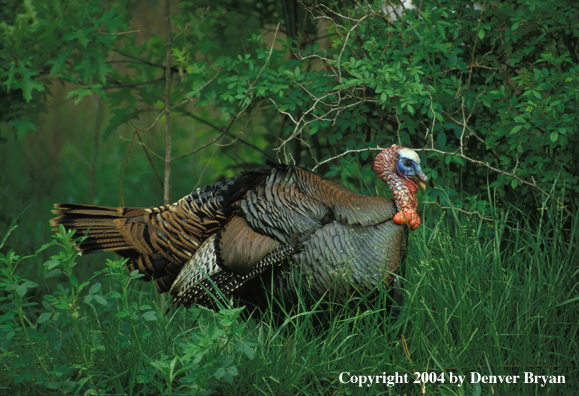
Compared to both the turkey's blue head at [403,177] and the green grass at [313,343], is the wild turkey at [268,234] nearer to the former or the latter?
the turkey's blue head at [403,177]

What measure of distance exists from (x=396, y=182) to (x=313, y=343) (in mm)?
1076

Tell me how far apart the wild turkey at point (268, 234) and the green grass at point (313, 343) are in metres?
0.21

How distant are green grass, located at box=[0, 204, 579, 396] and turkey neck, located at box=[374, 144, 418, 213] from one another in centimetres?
33

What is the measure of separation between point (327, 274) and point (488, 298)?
92 cm

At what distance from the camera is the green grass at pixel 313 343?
2.15 m

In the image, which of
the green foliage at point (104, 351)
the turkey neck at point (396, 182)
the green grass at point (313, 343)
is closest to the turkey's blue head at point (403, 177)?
the turkey neck at point (396, 182)

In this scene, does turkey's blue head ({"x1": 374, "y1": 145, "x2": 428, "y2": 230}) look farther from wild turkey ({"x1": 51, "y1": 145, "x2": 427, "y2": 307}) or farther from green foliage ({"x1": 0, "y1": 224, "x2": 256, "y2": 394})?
green foliage ({"x1": 0, "y1": 224, "x2": 256, "y2": 394})

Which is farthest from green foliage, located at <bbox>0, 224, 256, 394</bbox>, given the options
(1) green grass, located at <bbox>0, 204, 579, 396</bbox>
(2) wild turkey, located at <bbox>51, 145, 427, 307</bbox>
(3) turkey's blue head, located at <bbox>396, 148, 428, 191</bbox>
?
(3) turkey's blue head, located at <bbox>396, 148, 428, 191</bbox>

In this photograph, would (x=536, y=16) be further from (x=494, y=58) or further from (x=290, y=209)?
(x=290, y=209)

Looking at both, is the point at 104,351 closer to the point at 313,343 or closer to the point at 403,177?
the point at 313,343

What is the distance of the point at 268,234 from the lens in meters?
2.96

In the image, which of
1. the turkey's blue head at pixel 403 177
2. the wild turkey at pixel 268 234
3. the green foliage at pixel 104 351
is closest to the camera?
the green foliage at pixel 104 351

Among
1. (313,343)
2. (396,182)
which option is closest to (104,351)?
(313,343)

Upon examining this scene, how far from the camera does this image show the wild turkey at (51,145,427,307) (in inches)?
110
